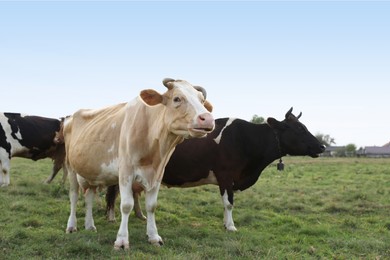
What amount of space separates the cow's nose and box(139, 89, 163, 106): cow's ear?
32.9 inches

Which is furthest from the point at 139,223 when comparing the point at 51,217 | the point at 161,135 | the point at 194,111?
the point at 194,111

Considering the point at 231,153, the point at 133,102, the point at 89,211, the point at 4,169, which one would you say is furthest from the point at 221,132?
the point at 4,169

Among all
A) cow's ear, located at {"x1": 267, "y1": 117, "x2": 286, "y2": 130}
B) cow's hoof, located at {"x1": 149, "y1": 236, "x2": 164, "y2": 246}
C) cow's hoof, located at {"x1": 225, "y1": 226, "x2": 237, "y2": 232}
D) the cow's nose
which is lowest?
cow's hoof, located at {"x1": 225, "y1": 226, "x2": 237, "y2": 232}

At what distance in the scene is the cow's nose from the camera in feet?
18.4

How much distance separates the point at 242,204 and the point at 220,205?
0.70 m

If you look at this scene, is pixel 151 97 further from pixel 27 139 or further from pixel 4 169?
pixel 27 139

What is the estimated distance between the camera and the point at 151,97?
20.4 ft

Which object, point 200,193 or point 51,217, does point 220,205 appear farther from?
point 51,217

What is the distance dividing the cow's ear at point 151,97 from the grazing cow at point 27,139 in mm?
8404

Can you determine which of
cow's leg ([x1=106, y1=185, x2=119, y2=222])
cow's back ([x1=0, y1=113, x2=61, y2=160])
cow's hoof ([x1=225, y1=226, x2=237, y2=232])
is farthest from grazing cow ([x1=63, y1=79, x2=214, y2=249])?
cow's back ([x1=0, y1=113, x2=61, y2=160])

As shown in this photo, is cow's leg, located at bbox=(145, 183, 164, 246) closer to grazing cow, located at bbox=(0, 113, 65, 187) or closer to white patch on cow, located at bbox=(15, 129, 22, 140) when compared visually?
grazing cow, located at bbox=(0, 113, 65, 187)

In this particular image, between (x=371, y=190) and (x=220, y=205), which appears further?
(x=371, y=190)

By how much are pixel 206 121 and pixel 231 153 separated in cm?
328

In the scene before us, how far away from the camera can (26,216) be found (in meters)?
8.63
